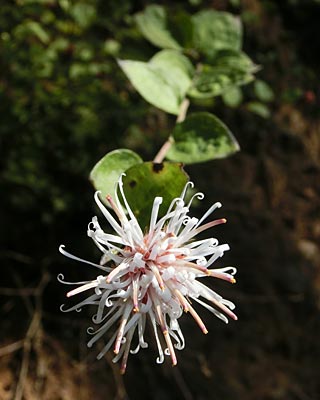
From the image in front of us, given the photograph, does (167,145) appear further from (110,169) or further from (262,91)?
(262,91)

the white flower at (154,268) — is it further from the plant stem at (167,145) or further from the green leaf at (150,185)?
the plant stem at (167,145)

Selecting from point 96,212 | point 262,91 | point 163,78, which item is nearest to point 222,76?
point 163,78

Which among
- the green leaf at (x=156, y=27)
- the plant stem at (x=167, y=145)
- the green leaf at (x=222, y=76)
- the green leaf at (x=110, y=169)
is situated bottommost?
the plant stem at (x=167, y=145)

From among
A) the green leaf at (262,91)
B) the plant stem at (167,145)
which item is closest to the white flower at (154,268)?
the plant stem at (167,145)

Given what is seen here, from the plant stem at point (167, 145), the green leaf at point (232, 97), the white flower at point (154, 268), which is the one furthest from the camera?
the green leaf at point (232, 97)

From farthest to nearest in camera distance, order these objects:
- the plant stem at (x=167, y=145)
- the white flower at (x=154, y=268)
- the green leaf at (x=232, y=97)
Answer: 1. the green leaf at (x=232, y=97)
2. the plant stem at (x=167, y=145)
3. the white flower at (x=154, y=268)

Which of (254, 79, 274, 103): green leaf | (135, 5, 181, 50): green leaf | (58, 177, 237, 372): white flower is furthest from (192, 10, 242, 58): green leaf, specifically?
(58, 177, 237, 372): white flower

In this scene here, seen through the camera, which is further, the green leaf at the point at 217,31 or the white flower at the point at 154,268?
the green leaf at the point at 217,31
